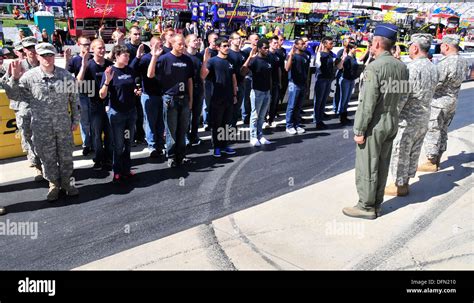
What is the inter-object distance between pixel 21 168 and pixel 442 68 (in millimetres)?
6996

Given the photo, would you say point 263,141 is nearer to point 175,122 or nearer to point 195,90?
point 195,90

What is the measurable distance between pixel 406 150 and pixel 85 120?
526cm

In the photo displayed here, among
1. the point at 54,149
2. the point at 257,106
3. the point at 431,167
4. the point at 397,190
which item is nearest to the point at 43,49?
the point at 54,149

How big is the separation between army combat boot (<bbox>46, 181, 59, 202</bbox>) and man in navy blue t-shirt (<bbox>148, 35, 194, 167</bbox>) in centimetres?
187

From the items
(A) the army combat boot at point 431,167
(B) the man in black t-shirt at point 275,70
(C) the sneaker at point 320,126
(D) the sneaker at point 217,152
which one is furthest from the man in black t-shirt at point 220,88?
(A) the army combat boot at point 431,167

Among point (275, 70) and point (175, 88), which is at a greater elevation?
point (275, 70)

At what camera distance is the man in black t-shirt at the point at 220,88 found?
6.68 meters

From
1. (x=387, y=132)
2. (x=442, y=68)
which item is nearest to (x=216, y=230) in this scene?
(x=387, y=132)

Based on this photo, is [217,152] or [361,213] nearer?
[361,213]

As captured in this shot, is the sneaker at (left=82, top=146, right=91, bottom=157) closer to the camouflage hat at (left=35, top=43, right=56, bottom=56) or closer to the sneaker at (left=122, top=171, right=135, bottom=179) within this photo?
the sneaker at (left=122, top=171, right=135, bottom=179)

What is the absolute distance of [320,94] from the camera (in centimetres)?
917

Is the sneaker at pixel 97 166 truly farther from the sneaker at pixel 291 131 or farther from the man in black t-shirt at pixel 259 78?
the sneaker at pixel 291 131

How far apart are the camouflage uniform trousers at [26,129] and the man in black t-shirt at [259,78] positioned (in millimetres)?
3915
